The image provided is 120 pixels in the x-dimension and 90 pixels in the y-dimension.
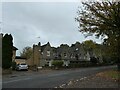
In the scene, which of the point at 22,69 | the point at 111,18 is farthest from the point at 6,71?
the point at 111,18

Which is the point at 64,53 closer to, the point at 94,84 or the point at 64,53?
the point at 64,53

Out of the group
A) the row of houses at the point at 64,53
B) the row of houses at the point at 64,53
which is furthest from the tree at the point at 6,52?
the row of houses at the point at 64,53

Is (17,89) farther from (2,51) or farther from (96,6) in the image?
(2,51)

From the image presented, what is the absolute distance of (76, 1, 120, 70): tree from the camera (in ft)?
Result: 107

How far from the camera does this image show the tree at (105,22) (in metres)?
32.7

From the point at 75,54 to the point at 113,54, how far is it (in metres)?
81.0

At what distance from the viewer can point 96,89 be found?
1535cm

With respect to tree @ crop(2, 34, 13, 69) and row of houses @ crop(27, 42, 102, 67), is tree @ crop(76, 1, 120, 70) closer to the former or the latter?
tree @ crop(2, 34, 13, 69)

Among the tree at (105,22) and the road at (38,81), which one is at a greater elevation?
the tree at (105,22)

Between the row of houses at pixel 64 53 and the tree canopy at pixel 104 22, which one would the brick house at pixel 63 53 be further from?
the tree canopy at pixel 104 22

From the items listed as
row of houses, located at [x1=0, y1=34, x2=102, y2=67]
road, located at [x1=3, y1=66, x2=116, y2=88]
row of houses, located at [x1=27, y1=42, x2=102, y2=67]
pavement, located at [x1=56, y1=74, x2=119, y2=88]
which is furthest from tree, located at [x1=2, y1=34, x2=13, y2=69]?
row of houses, located at [x1=27, y1=42, x2=102, y2=67]

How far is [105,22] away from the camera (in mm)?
36188

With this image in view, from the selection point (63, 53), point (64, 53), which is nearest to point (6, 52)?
point (63, 53)

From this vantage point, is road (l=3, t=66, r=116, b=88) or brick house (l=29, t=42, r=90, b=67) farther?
brick house (l=29, t=42, r=90, b=67)
